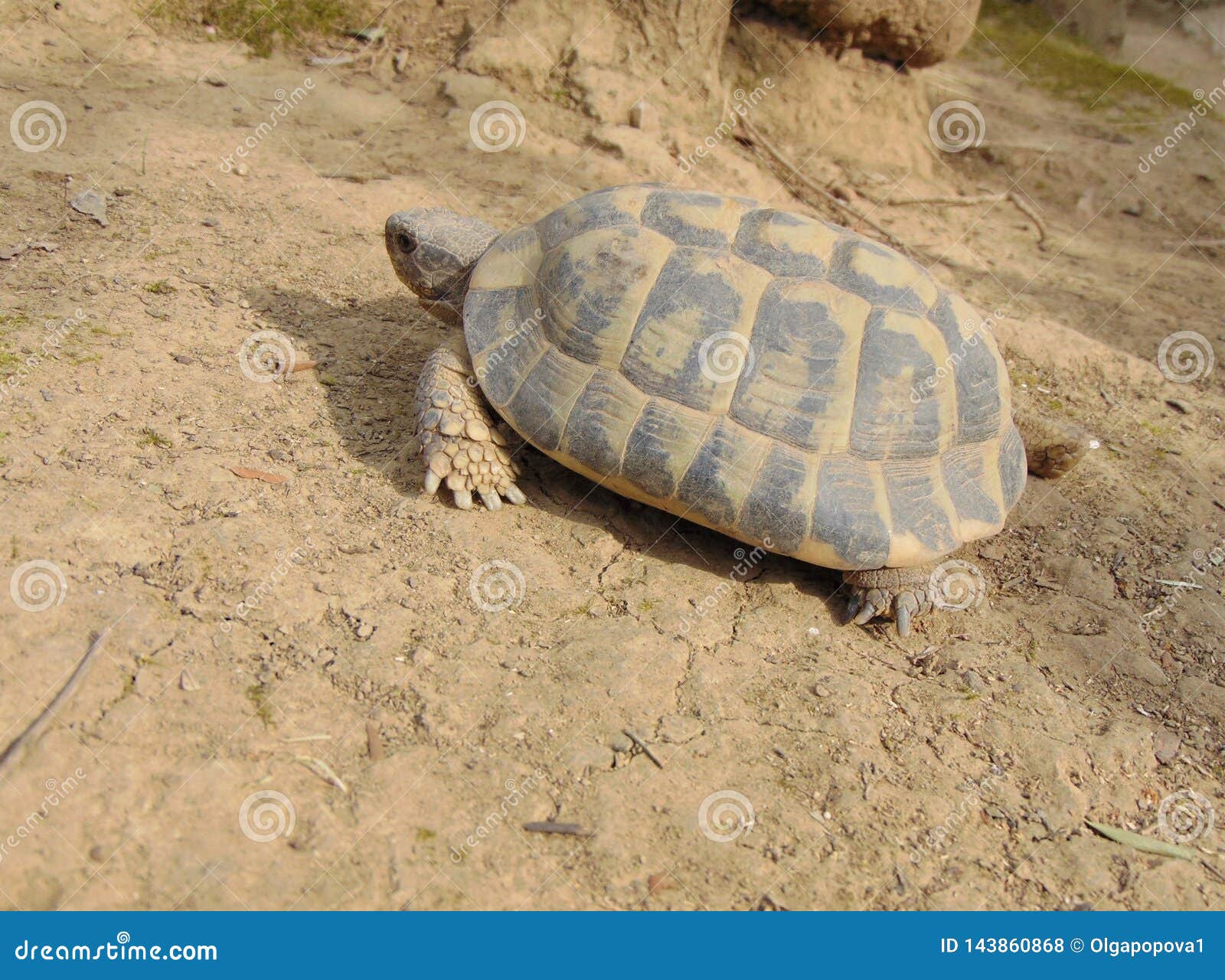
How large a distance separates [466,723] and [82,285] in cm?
329

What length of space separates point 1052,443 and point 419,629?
11.3 ft

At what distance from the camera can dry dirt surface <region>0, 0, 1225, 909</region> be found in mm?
2840

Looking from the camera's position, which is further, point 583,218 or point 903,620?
point 583,218

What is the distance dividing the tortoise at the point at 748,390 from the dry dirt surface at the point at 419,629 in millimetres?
341

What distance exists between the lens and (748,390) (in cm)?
395

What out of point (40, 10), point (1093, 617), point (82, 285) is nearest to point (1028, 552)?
point (1093, 617)

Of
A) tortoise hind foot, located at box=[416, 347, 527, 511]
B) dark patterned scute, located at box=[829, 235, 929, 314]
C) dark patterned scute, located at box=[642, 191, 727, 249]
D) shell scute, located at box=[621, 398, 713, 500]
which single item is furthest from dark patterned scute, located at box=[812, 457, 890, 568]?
tortoise hind foot, located at box=[416, 347, 527, 511]

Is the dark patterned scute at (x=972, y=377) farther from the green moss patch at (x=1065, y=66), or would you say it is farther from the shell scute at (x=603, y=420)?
the green moss patch at (x=1065, y=66)

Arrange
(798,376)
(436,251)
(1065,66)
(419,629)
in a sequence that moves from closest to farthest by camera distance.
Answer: (419,629) → (798,376) → (436,251) → (1065,66)

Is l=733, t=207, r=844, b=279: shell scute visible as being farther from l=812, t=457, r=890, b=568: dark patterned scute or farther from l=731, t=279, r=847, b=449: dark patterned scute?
l=812, t=457, r=890, b=568: dark patterned scute

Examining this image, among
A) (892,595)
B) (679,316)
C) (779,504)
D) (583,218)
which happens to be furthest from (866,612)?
(583,218)

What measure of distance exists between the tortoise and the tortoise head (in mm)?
422

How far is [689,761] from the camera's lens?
3254 millimetres

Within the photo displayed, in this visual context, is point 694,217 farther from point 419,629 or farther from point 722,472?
point 419,629
